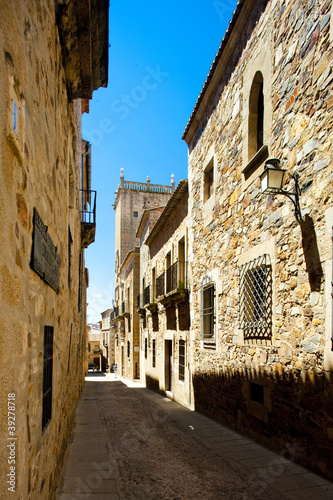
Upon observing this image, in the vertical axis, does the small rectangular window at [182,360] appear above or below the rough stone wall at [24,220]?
below

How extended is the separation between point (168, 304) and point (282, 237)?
733cm

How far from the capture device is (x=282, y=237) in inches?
189

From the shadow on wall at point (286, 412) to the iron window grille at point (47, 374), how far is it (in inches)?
110

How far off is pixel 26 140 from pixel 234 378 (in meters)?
5.42

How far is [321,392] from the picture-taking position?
384 centimetres

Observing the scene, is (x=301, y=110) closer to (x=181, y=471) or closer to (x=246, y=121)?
(x=246, y=121)

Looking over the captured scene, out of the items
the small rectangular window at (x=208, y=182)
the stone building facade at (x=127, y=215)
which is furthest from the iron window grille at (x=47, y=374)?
the stone building facade at (x=127, y=215)

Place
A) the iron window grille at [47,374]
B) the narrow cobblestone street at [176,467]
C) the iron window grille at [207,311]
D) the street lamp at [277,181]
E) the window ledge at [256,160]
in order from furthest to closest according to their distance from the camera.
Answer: the iron window grille at [207,311], the window ledge at [256,160], the street lamp at [277,181], the narrow cobblestone street at [176,467], the iron window grille at [47,374]

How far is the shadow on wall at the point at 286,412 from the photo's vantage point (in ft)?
12.4

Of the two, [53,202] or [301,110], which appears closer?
[53,202]

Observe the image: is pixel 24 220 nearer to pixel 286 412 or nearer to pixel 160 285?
pixel 286 412

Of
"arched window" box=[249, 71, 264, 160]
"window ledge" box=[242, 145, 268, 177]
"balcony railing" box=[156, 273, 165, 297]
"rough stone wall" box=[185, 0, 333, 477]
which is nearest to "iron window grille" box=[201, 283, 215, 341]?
"rough stone wall" box=[185, 0, 333, 477]

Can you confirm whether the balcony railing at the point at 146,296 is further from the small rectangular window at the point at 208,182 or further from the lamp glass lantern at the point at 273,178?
the lamp glass lantern at the point at 273,178

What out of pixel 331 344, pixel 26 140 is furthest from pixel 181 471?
pixel 26 140
